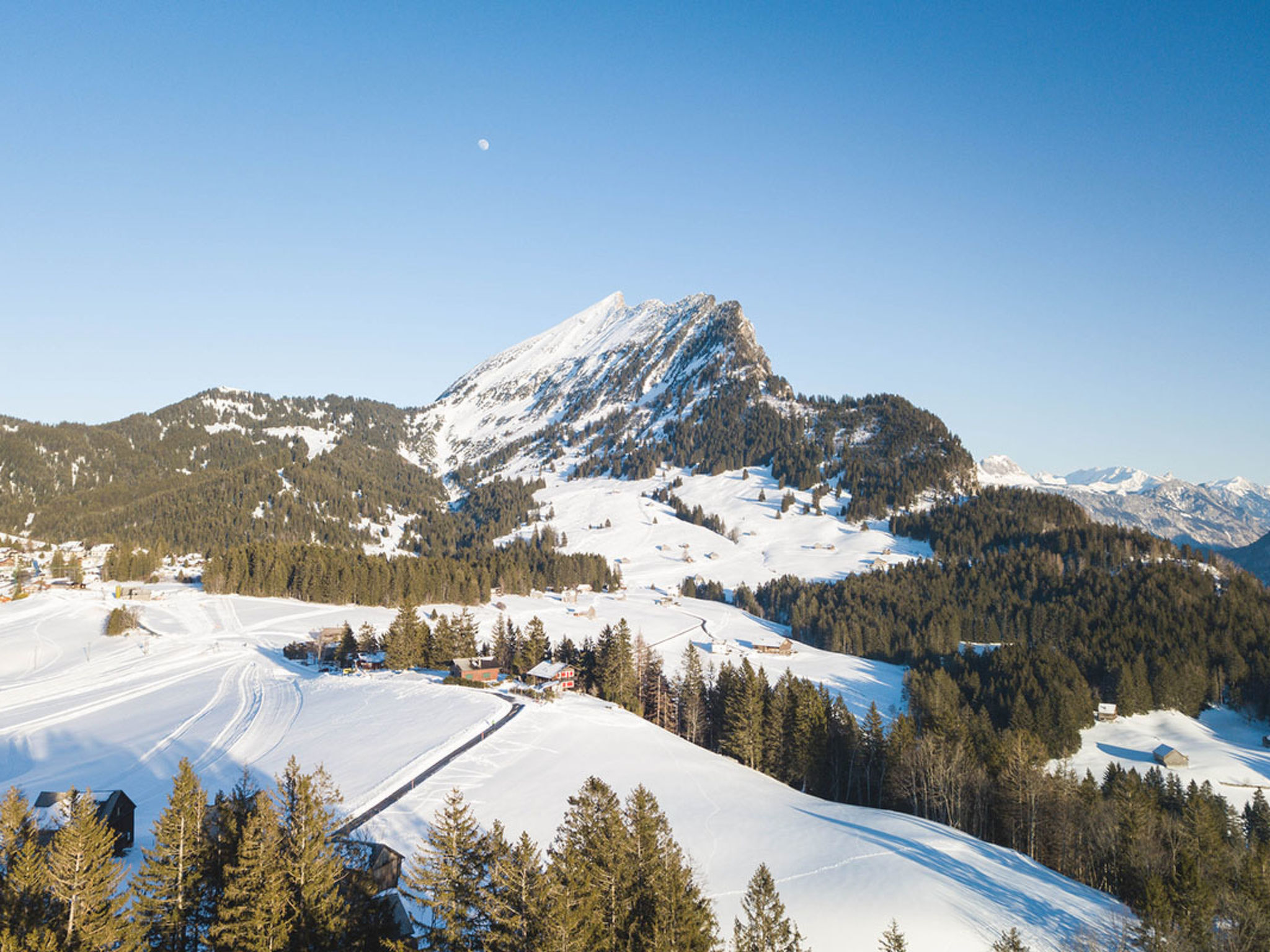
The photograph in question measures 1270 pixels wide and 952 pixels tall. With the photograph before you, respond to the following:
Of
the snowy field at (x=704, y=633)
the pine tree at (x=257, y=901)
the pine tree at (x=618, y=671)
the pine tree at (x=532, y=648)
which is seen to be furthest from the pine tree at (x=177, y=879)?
the snowy field at (x=704, y=633)

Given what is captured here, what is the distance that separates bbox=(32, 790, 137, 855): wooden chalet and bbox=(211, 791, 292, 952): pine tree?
13037mm

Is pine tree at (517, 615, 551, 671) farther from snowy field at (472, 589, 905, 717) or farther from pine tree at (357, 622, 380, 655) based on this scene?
pine tree at (357, 622, 380, 655)

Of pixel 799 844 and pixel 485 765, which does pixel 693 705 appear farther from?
pixel 799 844

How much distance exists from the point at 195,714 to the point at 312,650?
2510 centimetres

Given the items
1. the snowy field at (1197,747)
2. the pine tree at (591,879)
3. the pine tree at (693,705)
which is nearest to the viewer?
the pine tree at (591,879)

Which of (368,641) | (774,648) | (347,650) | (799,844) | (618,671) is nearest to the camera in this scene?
(799,844)

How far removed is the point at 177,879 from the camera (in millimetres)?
20344

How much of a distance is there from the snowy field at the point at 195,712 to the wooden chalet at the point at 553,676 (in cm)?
866

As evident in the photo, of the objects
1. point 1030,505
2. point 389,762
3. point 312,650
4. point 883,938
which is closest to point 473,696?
point 389,762

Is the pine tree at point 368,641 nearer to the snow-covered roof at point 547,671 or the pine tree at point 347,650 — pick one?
the pine tree at point 347,650

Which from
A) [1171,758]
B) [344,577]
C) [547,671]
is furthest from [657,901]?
[344,577]

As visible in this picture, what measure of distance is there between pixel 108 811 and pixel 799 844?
3220 cm

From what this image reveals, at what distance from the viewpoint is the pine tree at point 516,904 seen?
16594mm

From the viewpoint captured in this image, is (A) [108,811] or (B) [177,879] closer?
(B) [177,879]
